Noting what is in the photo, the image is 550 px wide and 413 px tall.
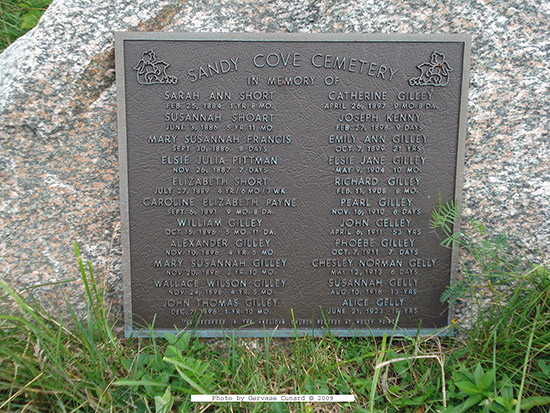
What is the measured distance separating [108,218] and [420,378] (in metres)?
2.06

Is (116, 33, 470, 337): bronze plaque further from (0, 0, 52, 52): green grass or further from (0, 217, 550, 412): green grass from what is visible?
(0, 0, 52, 52): green grass

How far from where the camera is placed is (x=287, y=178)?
2.37 m

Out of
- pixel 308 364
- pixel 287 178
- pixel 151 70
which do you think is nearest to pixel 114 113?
pixel 151 70

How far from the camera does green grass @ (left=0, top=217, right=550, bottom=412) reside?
6.29 feet

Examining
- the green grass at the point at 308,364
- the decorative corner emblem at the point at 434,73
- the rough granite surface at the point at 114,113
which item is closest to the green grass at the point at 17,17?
the rough granite surface at the point at 114,113

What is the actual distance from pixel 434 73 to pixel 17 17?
401 centimetres

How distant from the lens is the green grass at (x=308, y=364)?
6.29 ft

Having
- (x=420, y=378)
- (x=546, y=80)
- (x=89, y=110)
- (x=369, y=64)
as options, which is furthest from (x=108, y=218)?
(x=546, y=80)

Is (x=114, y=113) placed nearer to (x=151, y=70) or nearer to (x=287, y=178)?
(x=151, y=70)

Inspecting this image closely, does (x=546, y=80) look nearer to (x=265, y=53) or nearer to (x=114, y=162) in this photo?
(x=265, y=53)

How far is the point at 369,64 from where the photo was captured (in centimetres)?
232

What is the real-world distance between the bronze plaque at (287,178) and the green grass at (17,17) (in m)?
2.21

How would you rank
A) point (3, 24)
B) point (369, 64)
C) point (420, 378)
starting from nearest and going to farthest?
point (420, 378) < point (369, 64) < point (3, 24)

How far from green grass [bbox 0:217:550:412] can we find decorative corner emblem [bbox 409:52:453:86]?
0.89 m
